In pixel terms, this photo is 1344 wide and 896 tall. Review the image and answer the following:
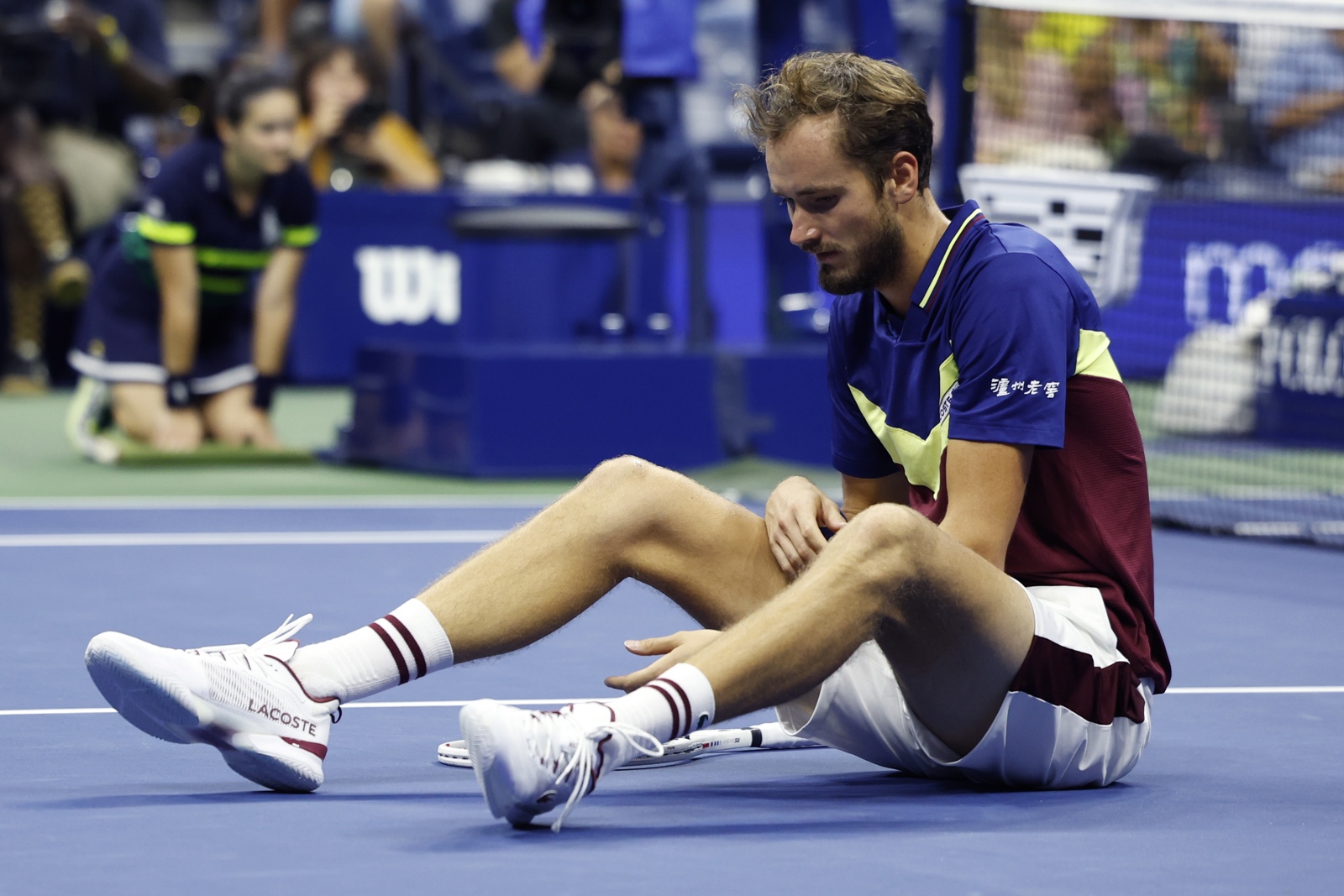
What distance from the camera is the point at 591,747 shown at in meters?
2.82

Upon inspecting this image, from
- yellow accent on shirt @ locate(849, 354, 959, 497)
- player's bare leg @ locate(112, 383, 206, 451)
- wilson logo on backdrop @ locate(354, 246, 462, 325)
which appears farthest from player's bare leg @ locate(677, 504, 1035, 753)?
wilson logo on backdrop @ locate(354, 246, 462, 325)

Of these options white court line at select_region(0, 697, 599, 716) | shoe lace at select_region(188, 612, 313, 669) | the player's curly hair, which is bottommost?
white court line at select_region(0, 697, 599, 716)

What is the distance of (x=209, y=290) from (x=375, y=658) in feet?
18.3

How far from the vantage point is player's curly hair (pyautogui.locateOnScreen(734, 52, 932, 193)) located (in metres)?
3.18

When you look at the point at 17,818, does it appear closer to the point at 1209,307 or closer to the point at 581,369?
the point at 581,369

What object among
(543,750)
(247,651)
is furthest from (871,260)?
(247,651)

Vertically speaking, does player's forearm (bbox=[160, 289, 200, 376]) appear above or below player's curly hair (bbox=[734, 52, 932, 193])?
below

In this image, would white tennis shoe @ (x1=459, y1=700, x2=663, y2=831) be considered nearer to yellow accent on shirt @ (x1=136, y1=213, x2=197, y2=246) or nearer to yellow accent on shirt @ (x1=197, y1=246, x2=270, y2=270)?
yellow accent on shirt @ (x1=136, y1=213, x2=197, y2=246)

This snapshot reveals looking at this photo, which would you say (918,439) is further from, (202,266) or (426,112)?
(426,112)

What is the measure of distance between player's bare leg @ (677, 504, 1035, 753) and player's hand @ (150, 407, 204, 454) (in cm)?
593

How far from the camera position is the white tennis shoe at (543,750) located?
2.76 metres

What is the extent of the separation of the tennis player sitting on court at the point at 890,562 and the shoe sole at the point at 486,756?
290 mm

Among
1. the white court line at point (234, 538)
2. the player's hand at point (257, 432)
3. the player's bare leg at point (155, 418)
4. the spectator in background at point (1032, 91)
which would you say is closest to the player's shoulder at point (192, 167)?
the player's bare leg at point (155, 418)

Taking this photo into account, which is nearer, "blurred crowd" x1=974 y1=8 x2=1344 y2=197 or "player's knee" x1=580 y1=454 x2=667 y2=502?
"player's knee" x1=580 y1=454 x2=667 y2=502
